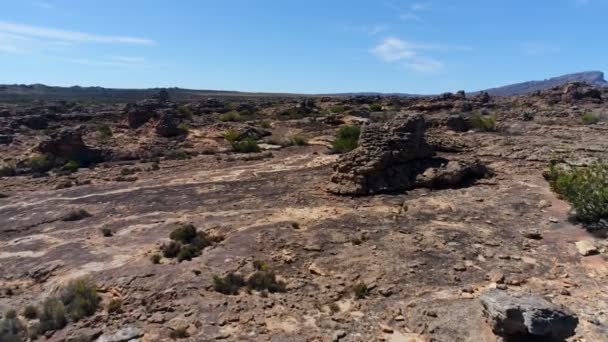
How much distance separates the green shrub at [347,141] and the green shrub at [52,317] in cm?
1592

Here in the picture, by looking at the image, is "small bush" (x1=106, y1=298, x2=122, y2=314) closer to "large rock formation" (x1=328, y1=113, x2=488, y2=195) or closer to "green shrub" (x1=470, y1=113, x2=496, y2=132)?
"large rock formation" (x1=328, y1=113, x2=488, y2=195)

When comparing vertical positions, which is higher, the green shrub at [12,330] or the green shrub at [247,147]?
the green shrub at [247,147]

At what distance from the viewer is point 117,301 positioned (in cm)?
1005

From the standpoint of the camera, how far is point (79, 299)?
32.4ft

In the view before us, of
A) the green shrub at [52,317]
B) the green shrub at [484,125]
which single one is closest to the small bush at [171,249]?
the green shrub at [52,317]

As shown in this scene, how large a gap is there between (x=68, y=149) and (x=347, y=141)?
49.0 ft

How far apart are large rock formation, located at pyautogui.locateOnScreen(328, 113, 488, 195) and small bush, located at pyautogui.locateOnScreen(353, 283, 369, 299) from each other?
245 inches

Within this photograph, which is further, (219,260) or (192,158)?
(192,158)

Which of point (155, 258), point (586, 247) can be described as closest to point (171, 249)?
point (155, 258)

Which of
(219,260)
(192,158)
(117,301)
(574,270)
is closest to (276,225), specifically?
(219,260)

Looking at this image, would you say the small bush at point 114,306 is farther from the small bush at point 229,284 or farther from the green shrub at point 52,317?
the small bush at point 229,284

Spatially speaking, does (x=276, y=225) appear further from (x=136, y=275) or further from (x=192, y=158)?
(x=192, y=158)

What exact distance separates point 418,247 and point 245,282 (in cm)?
410

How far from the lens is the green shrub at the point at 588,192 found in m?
12.5
